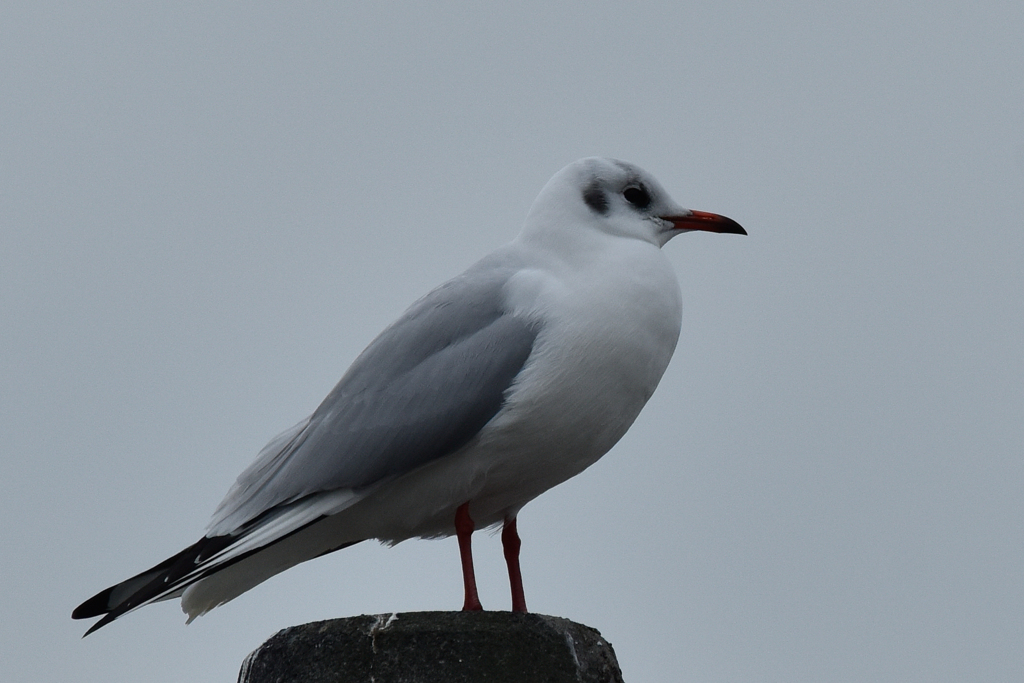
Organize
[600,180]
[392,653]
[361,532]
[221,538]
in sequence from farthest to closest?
1. [600,180]
2. [361,532]
3. [221,538]
4. [392,653]

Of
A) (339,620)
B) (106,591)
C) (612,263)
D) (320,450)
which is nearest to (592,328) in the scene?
(612,263)

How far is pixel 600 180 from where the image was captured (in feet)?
16.2

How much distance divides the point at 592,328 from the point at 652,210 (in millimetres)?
884

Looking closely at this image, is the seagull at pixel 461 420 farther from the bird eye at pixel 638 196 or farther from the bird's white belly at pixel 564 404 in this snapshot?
the bird eye at pixel 638 196

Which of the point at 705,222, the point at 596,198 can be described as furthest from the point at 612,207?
the point at 705,222

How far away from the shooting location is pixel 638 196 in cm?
497

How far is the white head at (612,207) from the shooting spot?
4840 millimetres

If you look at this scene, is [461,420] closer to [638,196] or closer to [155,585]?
[155,585]

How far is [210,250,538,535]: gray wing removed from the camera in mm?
4234

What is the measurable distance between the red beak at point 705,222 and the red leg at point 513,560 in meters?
1.41

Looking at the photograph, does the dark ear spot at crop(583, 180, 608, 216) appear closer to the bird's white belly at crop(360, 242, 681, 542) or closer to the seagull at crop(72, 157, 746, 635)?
the seagull at crop(72, 157, 746, 635)

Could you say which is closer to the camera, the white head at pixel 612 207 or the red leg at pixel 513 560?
the red leg at pixel 513 560

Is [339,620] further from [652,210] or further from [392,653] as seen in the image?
[652,210]

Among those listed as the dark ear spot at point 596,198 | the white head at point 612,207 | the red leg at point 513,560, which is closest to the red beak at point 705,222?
the white head at point 612,207
